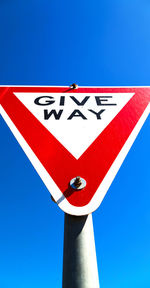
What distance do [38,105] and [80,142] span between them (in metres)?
0.47

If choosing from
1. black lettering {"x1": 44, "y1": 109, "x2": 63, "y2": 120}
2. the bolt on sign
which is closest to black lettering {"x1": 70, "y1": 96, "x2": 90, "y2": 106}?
the bolt on sign

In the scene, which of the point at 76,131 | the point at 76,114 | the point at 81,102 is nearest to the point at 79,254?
the point at 76,131

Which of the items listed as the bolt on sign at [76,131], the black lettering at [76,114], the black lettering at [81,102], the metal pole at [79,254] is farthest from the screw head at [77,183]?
the black lettering at [81,102]

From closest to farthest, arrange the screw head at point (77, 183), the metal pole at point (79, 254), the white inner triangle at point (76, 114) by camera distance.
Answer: the metal pole at point (79, 254) < the screw head at point (77, 183) < the white inner triangle at point (76, 114)

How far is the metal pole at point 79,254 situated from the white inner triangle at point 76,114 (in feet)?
1.17

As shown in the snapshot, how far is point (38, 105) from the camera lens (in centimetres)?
143

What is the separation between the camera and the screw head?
3.22 ft

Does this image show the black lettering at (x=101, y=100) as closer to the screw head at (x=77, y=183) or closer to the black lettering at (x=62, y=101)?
the black lettering at (x=62, y=101)

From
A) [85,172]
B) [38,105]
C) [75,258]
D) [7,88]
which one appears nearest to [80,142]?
[85,172]

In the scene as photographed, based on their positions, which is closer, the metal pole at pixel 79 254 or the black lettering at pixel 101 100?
the metal pole at pixel 79 254

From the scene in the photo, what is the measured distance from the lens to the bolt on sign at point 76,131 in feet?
3.27

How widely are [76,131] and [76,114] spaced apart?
0.17 meters

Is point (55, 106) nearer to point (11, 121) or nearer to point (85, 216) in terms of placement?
Result: point (11, 121)

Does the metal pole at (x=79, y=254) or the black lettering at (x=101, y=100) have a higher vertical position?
the black lettering at (x=101, y=100)
